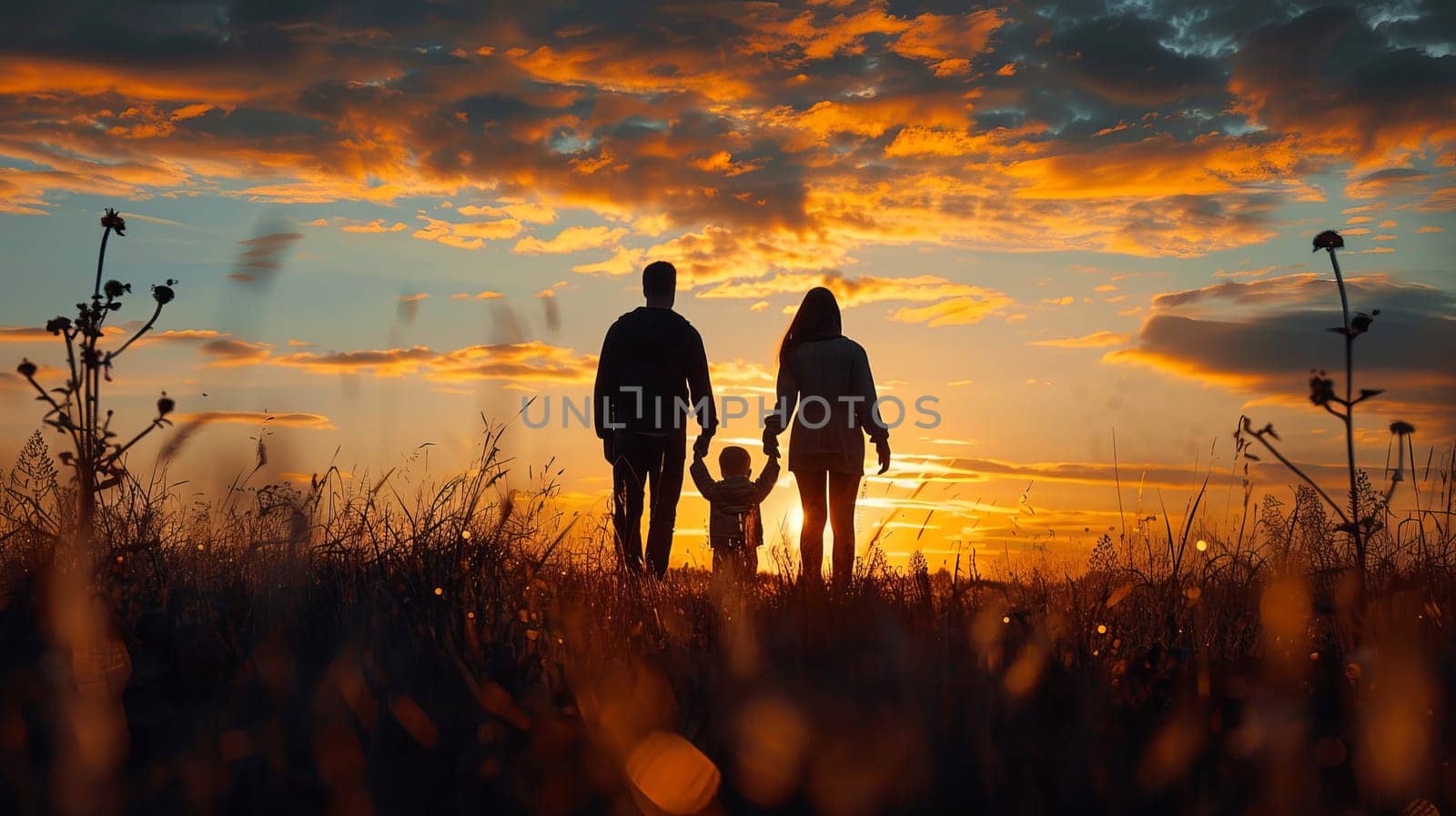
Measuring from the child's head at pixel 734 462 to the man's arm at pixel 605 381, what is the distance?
1036 mm

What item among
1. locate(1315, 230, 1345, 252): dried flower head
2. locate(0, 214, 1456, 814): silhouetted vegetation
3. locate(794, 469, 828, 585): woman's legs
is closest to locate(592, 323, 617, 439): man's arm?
locate(794, 469, 828, 585): woman's legs

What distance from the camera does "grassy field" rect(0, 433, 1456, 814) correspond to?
241 centimetres

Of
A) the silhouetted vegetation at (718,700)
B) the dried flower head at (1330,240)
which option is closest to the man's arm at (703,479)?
the silhouetted vegetation at (718,700)

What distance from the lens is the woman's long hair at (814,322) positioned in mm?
8070

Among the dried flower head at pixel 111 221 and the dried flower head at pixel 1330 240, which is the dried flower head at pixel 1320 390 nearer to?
the dried flower head at pixel 1330 240

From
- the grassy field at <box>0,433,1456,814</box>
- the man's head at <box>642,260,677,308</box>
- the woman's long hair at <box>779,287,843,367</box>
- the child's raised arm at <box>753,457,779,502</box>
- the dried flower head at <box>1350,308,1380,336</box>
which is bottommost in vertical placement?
the grassy field at <box>0,433,1456,814</box>

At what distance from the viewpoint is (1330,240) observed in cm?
351

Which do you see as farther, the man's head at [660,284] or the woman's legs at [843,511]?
the man's head at [660,284]

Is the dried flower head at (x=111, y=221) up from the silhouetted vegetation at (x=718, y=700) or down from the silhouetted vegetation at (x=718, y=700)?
up

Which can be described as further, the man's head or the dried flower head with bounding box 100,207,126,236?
the man's head

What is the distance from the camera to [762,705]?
266cm

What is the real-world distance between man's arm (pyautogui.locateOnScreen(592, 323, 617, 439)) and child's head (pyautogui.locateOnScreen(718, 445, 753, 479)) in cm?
104

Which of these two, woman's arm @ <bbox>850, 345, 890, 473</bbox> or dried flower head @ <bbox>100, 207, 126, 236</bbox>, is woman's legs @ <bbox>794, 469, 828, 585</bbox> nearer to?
woman's arm @ <bbox>850, 345, 890, 473</bbox>

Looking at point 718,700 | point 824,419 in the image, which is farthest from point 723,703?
Result: point 824,419
